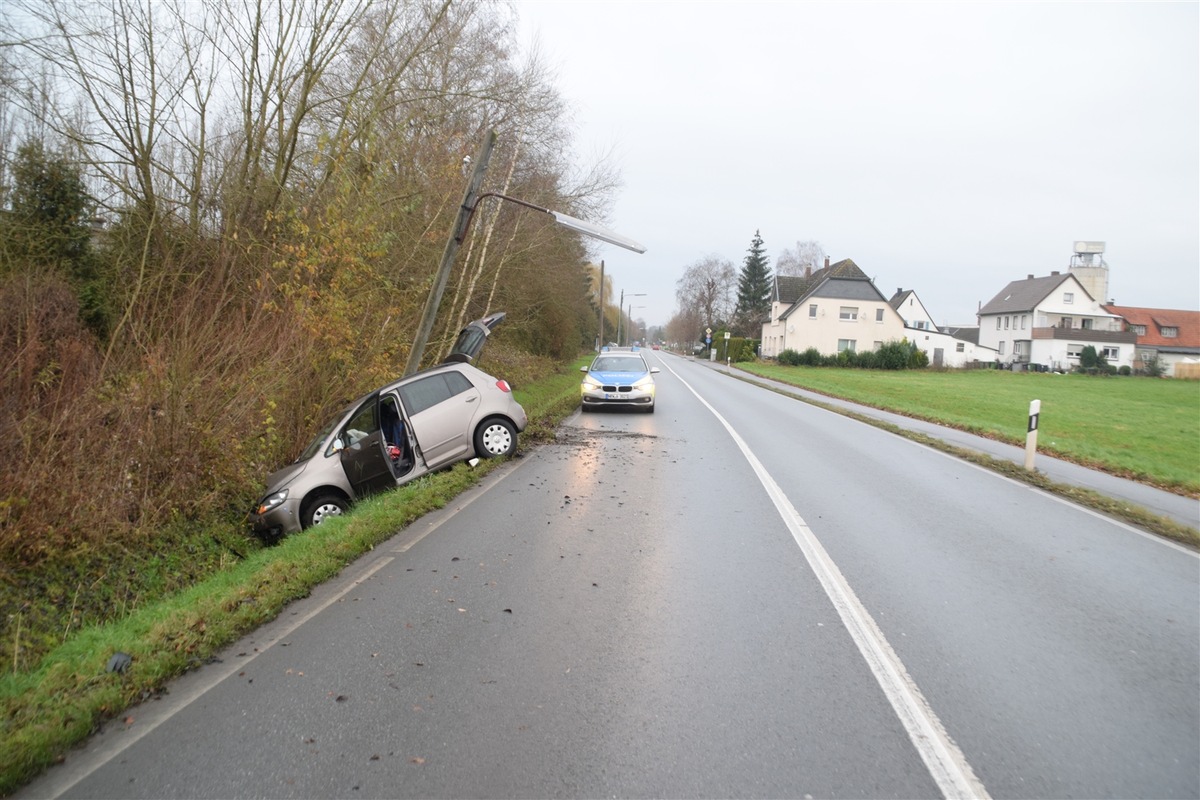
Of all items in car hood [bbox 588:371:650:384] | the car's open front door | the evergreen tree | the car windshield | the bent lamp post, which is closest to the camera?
the car's open front door

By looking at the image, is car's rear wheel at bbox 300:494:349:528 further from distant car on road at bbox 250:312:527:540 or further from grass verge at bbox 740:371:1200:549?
grass verge at bbox 740:371:1200:549

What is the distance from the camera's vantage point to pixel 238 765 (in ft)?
10.9

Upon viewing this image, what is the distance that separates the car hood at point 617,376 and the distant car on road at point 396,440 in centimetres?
697

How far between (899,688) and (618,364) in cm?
1671

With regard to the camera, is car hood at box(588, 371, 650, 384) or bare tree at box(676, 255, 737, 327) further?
bare tree at box(676, 255, 737, 327)

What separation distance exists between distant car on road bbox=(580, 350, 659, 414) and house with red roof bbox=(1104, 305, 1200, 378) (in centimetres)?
7528

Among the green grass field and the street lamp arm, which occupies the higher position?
the street lamp arm

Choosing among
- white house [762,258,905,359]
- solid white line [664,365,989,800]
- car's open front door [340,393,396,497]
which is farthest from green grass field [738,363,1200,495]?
white house [762,258,905,359]

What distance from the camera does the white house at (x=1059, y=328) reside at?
6988cm

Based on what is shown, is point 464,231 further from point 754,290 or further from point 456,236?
point 754,290

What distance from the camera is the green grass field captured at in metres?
14.1

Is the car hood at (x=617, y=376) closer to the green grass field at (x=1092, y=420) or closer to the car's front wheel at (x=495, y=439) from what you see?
the car's front wheel at (x=495, y=439)

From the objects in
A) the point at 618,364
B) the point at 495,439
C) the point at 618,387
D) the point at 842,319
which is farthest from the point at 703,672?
the point at 842,319

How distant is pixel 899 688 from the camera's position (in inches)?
160
